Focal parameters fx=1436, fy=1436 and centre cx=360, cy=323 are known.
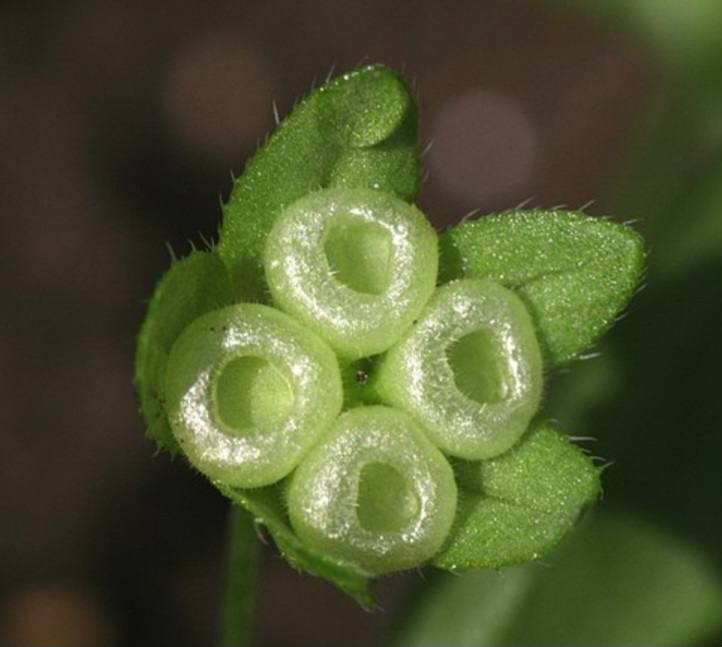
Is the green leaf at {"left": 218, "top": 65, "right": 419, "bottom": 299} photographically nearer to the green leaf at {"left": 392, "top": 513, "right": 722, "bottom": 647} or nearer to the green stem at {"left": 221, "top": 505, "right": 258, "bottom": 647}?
the green stem at {"left": 221, "top": 505, "right": 258, "bottom": 647}

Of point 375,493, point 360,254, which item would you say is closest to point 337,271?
point 360,254

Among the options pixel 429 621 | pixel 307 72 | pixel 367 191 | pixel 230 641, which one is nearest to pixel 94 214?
pixel 307 72

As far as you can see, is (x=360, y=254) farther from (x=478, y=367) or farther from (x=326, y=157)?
(x=478, y=367)

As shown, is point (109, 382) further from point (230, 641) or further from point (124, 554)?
point (230, 641)

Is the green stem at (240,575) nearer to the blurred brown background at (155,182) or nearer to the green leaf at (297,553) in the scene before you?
the green leaf at (297,553)

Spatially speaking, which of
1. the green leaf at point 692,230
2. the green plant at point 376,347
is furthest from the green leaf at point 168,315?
the green leaf at point 692,230

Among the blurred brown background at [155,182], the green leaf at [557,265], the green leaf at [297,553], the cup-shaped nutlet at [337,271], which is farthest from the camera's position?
the blurred brown background at [155,182]
